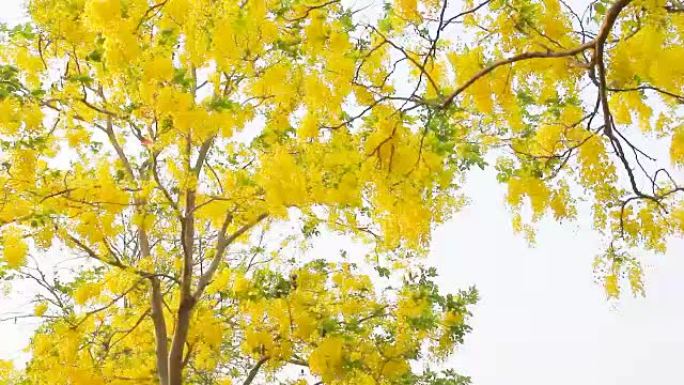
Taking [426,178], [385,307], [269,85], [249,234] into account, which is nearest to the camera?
[426,178]

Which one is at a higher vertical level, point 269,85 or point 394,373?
point 269,85

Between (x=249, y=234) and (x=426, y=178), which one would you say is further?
(x=249, y=234)

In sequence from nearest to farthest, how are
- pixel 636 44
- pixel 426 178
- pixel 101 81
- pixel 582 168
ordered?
1. pixel 636 44
2. pixel 426 178
3. pixel 582 168
4. pixel 101 81

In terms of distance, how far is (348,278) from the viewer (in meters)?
8.52

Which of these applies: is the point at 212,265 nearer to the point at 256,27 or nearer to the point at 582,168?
the point at 256,27

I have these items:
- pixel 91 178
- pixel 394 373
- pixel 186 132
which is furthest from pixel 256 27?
pixel 394 373

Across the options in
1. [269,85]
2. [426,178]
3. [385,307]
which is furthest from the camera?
[385,307]

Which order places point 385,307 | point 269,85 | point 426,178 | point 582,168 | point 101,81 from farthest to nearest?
point 385,307, point 101,81, point 269,85, point 582,168, point 426,178

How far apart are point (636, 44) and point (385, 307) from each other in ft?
14.6

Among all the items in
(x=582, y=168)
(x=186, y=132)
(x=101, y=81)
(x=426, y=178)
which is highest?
(x=101, y=81)

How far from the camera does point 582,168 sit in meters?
5.36

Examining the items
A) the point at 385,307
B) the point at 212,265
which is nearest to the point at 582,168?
the point at 385,307

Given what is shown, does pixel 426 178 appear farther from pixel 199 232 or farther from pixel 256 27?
pixel 199 232

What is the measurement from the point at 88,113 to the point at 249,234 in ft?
7.43
